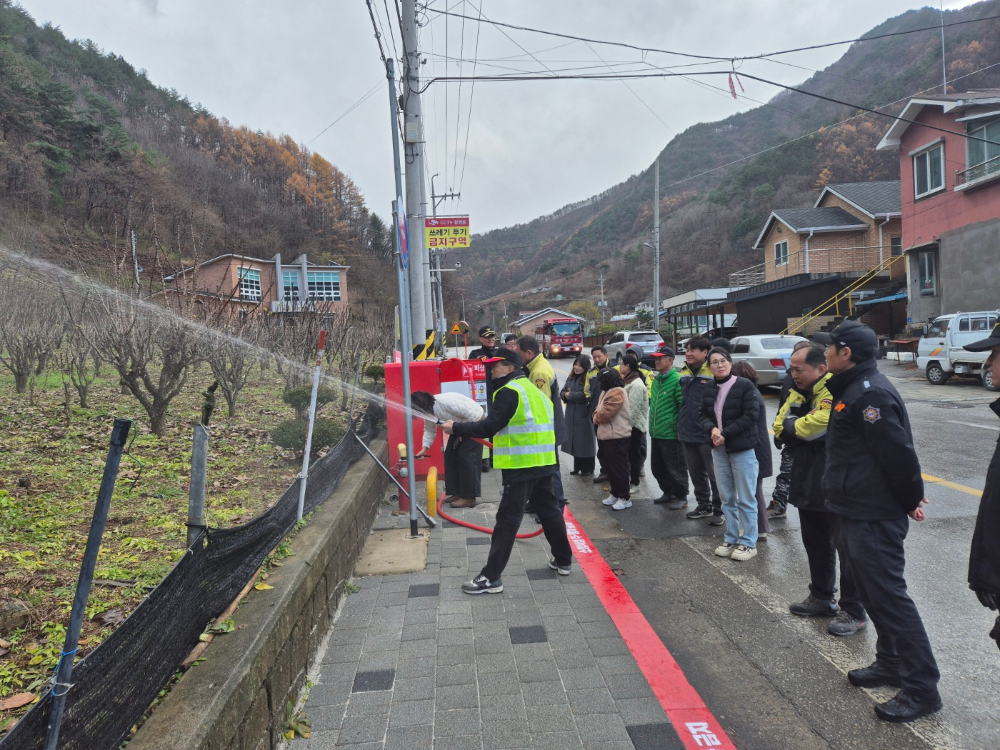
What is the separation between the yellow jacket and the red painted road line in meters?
1.65

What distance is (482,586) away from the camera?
15.0 feet

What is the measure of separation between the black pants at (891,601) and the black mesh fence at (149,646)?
324cm

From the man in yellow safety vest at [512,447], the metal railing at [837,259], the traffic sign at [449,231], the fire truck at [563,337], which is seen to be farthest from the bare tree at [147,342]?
the metal railing at [837,259]

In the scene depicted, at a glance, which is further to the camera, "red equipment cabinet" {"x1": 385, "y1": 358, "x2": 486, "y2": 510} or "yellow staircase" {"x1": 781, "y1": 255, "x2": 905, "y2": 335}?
"yellow staircase" {"x1": 781, "y1": 255, "x2": 905, "y2": 335}

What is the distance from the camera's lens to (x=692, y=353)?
6074mm

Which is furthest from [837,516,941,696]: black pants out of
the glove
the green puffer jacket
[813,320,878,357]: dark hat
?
the green puffer jacket

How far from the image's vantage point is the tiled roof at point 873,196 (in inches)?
1241

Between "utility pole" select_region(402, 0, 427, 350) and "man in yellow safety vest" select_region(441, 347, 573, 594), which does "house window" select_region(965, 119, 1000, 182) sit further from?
"man in yellow safety vest" select_region(441, 347, 573, 594)

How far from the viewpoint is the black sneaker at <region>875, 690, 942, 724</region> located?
298 centimetres

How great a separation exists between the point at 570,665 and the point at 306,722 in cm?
145

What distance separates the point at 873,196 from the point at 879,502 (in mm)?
36399

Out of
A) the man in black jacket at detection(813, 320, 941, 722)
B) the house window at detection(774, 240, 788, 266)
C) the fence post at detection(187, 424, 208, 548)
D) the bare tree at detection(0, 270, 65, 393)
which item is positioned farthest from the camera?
the house window at detection(774, 240, 788, 266)

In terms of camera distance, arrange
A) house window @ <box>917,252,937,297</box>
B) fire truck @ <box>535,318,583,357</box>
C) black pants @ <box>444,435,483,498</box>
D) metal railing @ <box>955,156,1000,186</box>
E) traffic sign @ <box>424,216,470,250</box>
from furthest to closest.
Answer: 1. fire truck @ <box>535,318,583,357</box>
2. house window @ <box>917,252,937,297</box>
3. metal railing @ <box>955,156,1000,186</box>
4. traffic sign @ <box>424,216,470,250</box>
5. black pants @ <box>444,435,483,498</box>

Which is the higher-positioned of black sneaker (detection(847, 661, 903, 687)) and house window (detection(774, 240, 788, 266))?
house window (detection(774, 240, 788, 266))
